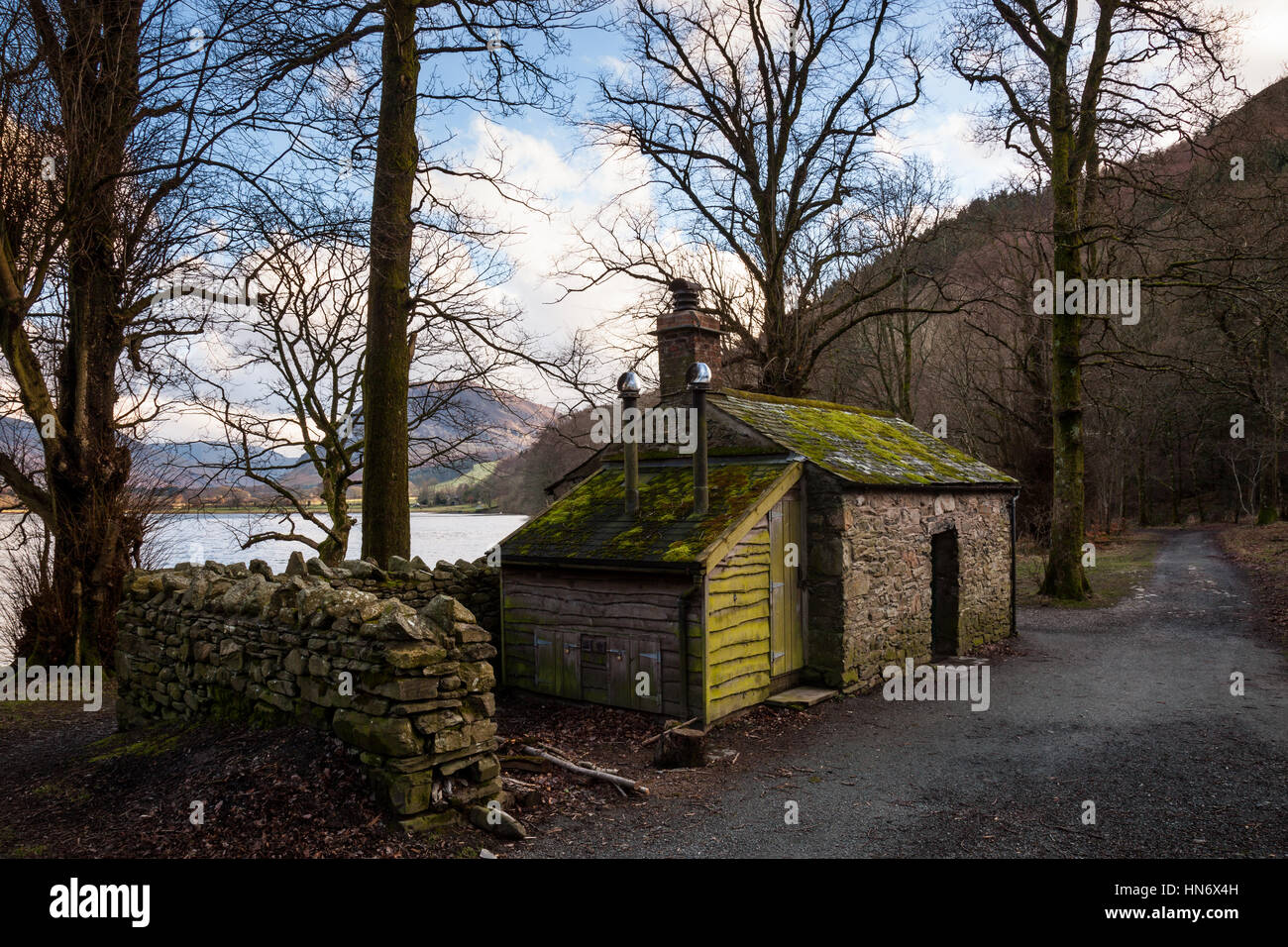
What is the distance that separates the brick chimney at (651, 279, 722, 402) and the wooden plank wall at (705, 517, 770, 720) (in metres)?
3.07

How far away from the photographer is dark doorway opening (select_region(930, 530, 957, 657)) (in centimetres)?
1295

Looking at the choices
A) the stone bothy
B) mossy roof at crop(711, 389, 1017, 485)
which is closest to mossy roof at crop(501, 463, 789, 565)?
the stone bothy

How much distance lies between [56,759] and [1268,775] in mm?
11321

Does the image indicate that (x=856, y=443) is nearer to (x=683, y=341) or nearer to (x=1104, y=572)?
(x=683, y=341)

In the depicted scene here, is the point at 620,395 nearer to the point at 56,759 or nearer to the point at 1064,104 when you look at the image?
the point at 56,759

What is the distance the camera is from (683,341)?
11664 millimetres

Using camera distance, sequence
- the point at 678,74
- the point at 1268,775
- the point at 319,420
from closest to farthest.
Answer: the point at 1268,775
the point at 319,420
the point at 678,74

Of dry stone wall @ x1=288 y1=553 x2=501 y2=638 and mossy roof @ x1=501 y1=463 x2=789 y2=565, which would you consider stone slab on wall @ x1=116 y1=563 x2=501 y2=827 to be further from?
mossy roof @ x1=501 y1=463 x2=789 y2=565

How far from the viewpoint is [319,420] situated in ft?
52.7

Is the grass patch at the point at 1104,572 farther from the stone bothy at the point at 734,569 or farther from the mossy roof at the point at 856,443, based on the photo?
the stone bothy at the point at 734,569

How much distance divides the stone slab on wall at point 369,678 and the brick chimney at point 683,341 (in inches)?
242

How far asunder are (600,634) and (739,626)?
1712mm

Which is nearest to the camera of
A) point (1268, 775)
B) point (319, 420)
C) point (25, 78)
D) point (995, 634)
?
point (1268, 775)
